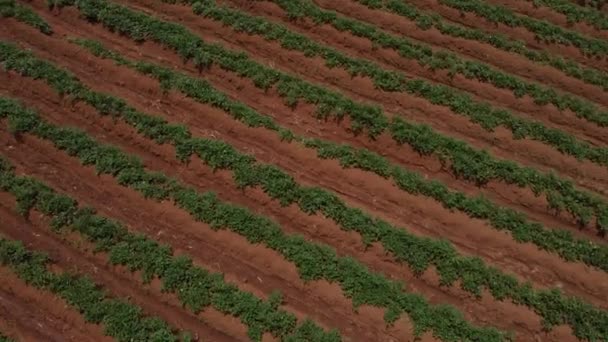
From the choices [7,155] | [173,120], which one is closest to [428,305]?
[173,120]

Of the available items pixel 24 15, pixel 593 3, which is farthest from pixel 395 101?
pixel 24 15

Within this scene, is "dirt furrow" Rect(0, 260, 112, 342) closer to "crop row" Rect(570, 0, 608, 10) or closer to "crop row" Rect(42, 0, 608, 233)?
"crop row" Rect(42, 0, 608, 233)

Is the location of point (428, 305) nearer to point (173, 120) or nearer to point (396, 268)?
→ point (396, 268)

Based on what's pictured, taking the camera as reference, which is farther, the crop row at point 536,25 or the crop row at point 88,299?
the crop row at point 536,25

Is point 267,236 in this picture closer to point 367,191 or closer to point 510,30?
point 367,191

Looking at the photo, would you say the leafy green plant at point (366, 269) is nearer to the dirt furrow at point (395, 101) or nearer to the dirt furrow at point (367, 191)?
the dirt furrow at point (367, 191)

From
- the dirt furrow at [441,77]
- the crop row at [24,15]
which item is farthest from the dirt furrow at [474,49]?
the crop row at [24,15]
